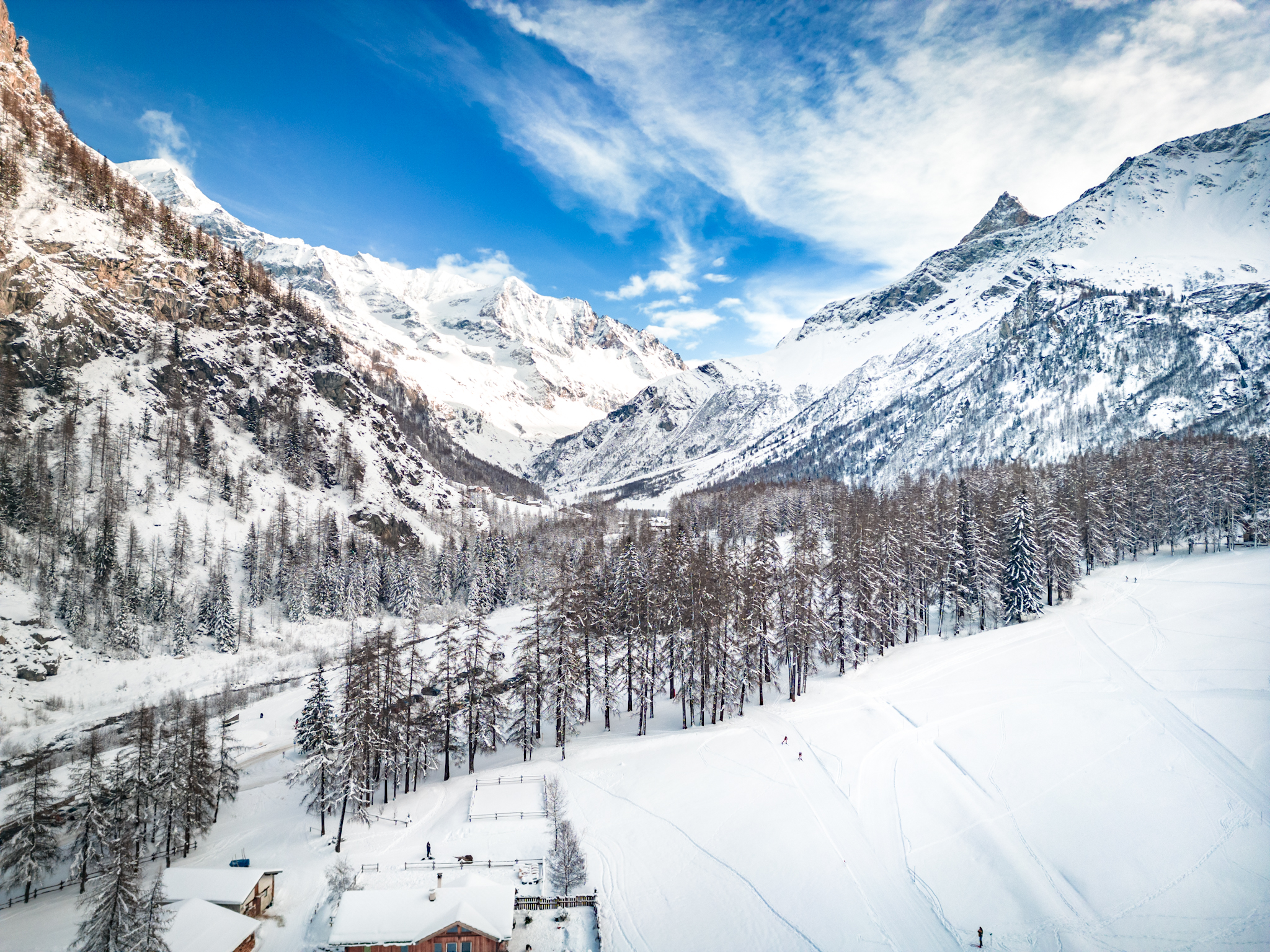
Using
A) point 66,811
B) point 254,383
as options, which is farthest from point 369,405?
point 66,811

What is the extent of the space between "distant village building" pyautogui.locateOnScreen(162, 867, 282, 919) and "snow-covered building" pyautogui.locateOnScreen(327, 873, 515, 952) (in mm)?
5338

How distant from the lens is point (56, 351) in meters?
96.1

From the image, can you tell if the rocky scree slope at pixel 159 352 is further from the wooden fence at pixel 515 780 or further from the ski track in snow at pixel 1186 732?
the ski track in snow at pixel 1186 732


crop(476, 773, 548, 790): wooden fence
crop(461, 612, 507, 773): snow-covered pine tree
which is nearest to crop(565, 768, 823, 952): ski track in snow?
crop(476, 773, 548, 790): wooden fence

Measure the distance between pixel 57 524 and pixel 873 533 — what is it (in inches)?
4208

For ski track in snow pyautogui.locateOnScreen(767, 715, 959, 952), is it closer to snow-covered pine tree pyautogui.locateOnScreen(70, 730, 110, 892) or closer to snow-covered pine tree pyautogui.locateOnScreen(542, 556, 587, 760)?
snow-covered pine tree pyautogui.locateOnScreen(542, 556, 587, 760)

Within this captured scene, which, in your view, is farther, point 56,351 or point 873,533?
point 56,351

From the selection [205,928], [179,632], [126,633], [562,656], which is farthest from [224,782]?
[179,632]

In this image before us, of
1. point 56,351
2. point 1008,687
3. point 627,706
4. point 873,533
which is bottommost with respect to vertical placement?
point 627,706

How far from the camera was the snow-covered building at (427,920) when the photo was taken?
2259 centimetres

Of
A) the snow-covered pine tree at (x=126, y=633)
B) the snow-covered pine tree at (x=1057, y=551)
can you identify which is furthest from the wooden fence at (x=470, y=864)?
the snow-covered pine tree at (x=126, y=633)

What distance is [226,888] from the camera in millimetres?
25438

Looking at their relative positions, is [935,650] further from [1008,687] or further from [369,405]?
[369,405]

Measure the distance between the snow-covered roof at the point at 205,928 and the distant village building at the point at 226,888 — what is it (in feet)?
1.70
